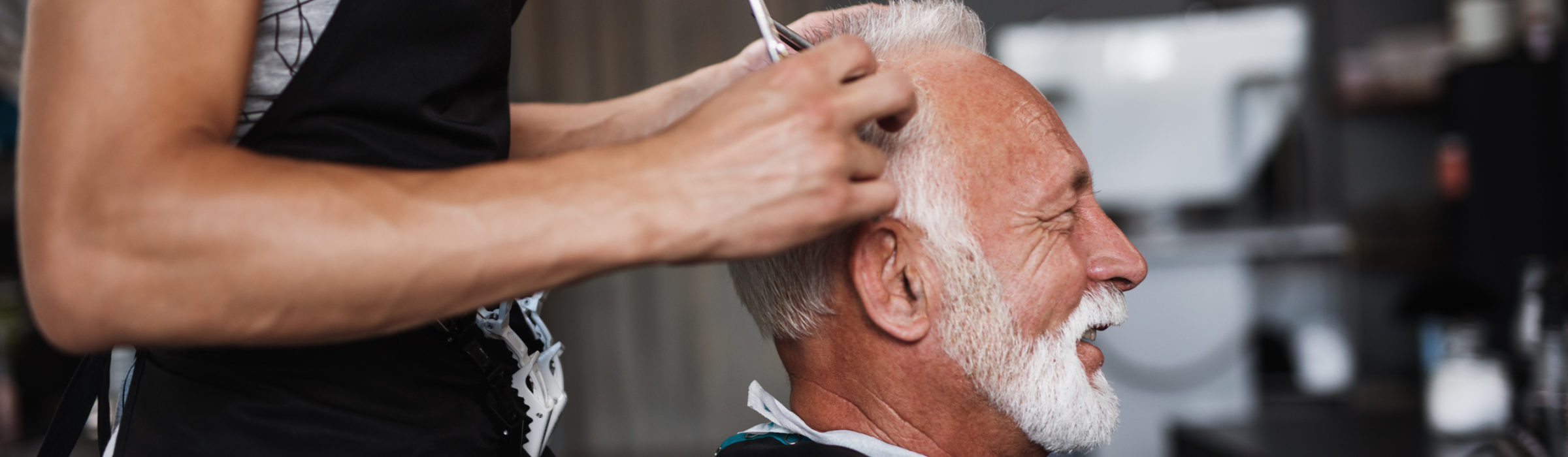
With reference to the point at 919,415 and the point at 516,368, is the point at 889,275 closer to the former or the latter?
the point at 919,415

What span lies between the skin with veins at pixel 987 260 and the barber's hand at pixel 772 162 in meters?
0.44

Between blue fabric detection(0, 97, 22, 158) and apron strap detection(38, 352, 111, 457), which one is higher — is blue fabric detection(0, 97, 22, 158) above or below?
below

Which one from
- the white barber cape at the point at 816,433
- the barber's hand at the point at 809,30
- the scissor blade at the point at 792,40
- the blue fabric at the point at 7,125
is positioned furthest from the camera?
the blue fabric at the point at 7,125

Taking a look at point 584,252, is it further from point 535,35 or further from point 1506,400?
point 535,35

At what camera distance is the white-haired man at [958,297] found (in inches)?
45.2

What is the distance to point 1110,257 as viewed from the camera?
49.4 inches

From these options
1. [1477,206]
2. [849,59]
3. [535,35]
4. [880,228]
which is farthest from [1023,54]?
[849,59]

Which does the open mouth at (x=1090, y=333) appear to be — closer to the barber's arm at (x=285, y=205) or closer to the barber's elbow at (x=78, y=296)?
the barber's arm at (x=285, y=205)

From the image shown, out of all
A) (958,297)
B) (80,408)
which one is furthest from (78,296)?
(958,297)

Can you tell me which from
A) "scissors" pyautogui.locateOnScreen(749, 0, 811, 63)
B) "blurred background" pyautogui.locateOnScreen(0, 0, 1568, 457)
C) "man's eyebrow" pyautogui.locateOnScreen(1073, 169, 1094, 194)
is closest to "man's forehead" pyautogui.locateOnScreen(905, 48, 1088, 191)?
"man's eyebrow" pyautogui.locateOnScreen(1073, 169, 1094, 194)

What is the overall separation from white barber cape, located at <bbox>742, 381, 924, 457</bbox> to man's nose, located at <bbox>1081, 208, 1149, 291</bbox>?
0.35 m

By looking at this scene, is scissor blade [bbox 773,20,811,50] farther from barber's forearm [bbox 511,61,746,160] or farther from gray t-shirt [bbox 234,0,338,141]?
gray t-shirt [bbox 234,0,338,141]

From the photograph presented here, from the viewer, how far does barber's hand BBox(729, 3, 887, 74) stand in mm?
1387

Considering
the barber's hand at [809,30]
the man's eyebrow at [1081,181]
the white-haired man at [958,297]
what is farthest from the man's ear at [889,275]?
the barber's hand at [809,30]
